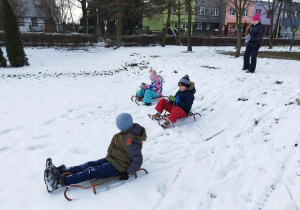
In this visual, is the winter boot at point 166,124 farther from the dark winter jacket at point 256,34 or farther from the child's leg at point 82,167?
the dark winter jacket at point 256,34

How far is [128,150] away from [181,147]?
146cm

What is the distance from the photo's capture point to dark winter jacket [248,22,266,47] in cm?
709

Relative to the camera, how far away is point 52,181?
9.23 ft

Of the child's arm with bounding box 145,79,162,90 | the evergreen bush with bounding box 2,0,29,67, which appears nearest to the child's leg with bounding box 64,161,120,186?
the child's arm with bounding box 145,79,162,90

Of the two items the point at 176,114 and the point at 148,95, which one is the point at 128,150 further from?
the point at 148,95

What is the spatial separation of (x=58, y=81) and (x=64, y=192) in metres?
7.61

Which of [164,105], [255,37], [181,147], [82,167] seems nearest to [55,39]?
[255,37]

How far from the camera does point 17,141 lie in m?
4.25

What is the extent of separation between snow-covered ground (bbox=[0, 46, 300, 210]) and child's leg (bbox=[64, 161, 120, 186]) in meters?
0.17

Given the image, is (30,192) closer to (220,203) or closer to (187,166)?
(187,166)

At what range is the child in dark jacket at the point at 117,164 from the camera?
9.40 ft

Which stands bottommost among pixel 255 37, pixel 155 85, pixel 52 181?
pixel 52 181

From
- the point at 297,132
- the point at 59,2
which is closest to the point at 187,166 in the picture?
the point at 297,132

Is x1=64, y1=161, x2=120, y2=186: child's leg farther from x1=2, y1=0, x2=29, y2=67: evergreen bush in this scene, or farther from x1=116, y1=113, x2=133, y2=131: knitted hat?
x1=2, y1=0, x2=29, y2=67: evergreen bush
